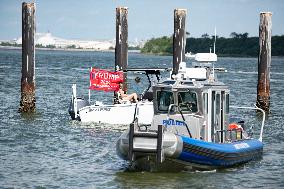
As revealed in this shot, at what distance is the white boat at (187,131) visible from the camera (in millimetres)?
21766

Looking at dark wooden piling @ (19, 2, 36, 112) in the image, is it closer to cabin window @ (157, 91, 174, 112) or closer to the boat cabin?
the boat cabin

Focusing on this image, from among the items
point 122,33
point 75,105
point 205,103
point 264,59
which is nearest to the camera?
point 205,103

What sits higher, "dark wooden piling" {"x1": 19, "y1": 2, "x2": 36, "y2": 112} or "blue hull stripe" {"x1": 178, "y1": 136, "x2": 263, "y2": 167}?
Answer: "dark wooden piling" {"x1": 19, "y1": 2, "x2": 36, "y2": 112}

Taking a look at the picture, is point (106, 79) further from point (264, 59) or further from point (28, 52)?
point (264, 59)

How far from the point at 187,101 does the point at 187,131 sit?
2.44 feet

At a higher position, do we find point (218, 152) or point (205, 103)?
point (205, 103)

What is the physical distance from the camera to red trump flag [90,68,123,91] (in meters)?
34.9

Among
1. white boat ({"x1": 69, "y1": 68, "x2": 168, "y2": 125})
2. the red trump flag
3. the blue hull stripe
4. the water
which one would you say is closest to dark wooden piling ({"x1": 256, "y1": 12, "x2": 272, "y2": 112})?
the water

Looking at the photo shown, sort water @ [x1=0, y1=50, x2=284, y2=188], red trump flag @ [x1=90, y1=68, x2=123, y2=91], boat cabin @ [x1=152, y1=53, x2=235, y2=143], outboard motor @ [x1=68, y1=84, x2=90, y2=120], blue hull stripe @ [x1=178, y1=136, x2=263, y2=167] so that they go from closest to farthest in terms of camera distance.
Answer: blue hull stripe @ [x1=178, y1=136, x2=263, y2=167], water @ [x1=0, y1=50, x2=284, y2=188], boat cabin @ [x1=152, y1=53, x2=235, y2=143], outboard motor @ [x1=68, y1=84, x2=90, y2=120], red trump flag @ [x1=90, y1=68, x2=123, y2=91]

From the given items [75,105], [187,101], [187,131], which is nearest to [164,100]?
[187,101]

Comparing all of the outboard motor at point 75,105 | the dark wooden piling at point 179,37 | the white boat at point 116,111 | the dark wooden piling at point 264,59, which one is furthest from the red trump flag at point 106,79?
the dark wooden piling at point 264,59

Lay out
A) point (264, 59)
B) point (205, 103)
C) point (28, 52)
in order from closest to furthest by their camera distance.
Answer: point (205, 103)
point (28, 52)
point (264, 59)

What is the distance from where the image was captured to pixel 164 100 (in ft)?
76.9

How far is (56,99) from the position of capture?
4712 centimetres
